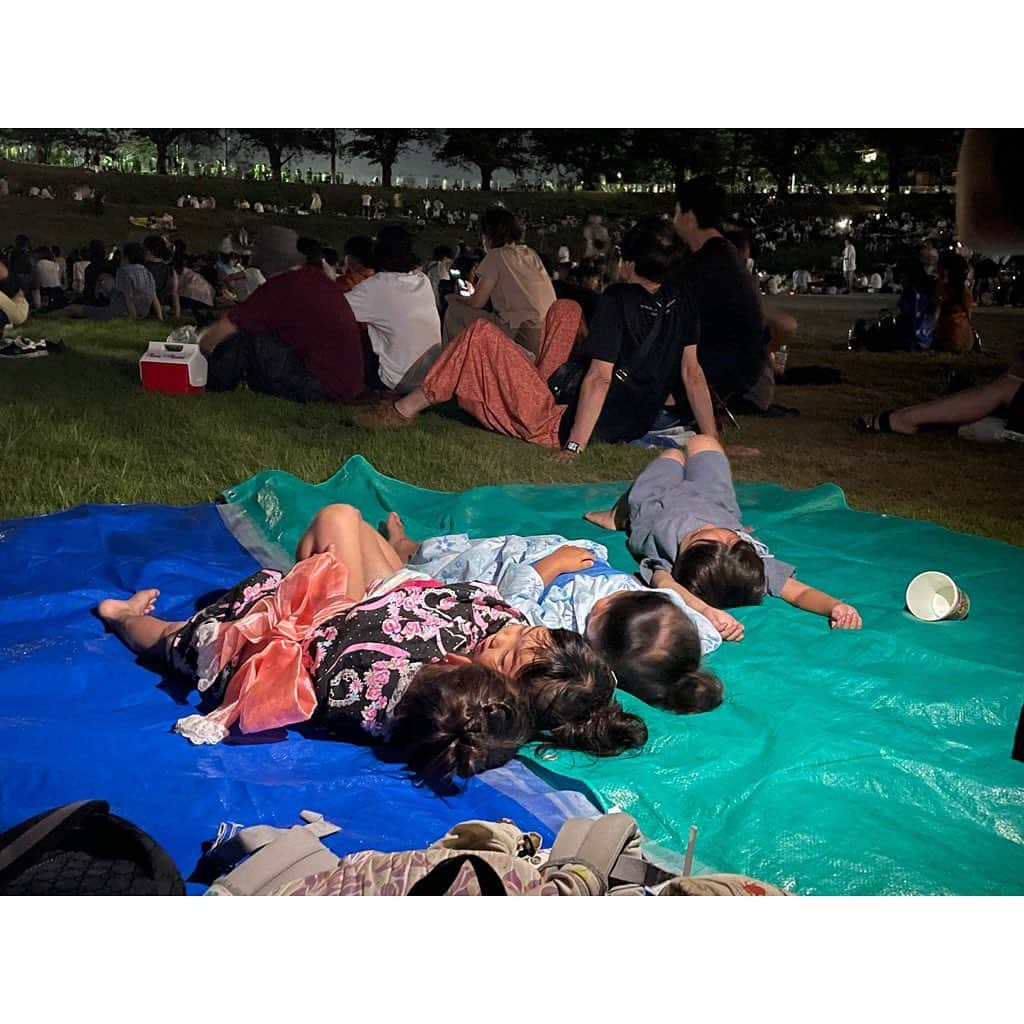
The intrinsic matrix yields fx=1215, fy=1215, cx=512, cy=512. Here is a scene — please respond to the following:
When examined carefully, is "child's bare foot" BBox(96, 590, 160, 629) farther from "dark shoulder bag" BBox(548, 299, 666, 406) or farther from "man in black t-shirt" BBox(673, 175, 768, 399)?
"man in black t-shirt" BBox(673, 175, 768, 399)

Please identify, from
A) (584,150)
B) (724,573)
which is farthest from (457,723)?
(584,150)

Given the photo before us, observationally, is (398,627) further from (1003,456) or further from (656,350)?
(1003,456)

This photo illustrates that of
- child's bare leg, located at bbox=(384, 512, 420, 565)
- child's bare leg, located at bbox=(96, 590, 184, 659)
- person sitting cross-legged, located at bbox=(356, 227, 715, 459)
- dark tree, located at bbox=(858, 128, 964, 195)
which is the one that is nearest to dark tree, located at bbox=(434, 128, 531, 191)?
person sitting cross-legged, located at bbox=(356, 227, 715, 459)

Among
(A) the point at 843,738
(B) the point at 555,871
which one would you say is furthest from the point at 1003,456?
(B) the point at 555,871

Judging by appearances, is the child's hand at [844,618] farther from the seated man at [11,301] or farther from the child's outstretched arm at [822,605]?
the seated man at [11,301]

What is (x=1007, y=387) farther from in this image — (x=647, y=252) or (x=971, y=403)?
(x=647, y=252)

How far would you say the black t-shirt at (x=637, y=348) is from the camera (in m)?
3.44

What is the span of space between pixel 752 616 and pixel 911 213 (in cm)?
119

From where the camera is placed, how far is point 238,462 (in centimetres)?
355

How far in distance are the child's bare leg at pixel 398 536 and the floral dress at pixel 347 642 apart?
0.20m

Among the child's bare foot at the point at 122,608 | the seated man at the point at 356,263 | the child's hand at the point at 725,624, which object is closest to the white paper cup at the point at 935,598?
the child's hand at the point at 725,624

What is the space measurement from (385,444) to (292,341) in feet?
1.32

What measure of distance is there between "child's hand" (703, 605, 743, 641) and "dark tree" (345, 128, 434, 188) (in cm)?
149

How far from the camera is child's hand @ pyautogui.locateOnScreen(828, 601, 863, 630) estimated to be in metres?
3.35
